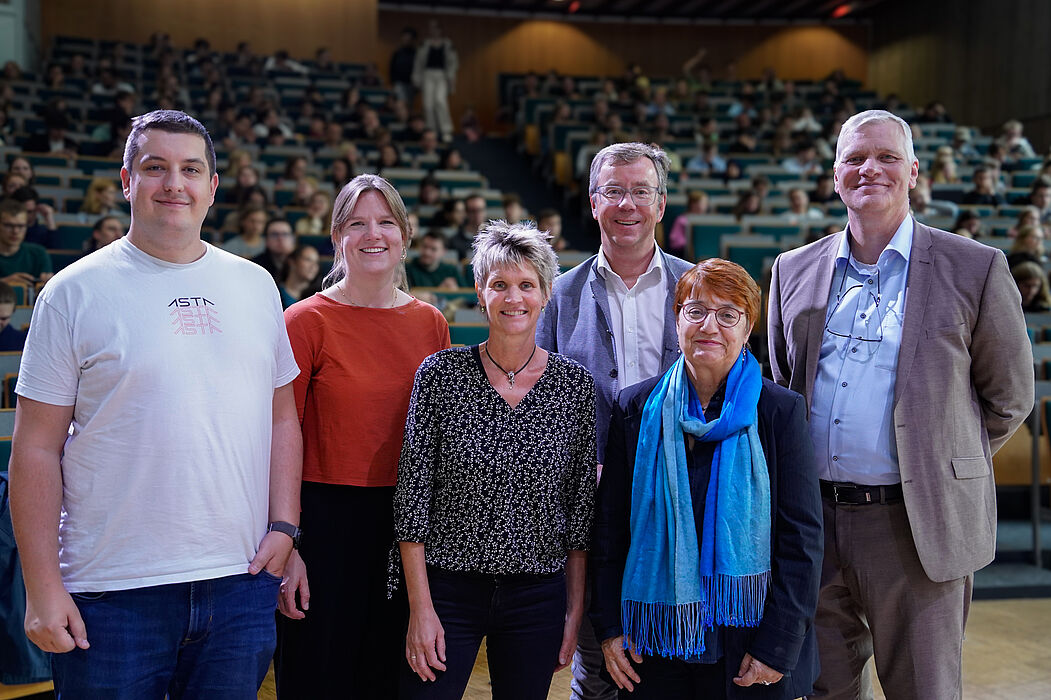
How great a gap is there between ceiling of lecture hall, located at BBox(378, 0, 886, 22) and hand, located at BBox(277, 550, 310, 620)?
1370cm

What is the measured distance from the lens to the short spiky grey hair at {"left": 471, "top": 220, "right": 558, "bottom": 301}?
161 cm

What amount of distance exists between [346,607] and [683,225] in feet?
17.5

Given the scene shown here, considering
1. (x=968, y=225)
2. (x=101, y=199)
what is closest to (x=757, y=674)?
(x=101, y=199)

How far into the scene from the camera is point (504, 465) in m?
1.56

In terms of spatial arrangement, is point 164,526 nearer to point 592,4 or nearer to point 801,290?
point 801,290

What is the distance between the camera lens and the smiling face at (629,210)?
6.27 feet

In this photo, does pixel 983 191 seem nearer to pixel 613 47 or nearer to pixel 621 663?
pixel 621 663

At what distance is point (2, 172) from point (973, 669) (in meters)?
6.47

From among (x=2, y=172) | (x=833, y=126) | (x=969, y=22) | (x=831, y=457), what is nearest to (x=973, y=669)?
(x=831, y=457)

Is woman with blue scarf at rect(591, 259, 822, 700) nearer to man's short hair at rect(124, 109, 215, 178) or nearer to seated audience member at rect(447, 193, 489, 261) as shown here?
man's short hair at rect(124, 109, 215, 178)

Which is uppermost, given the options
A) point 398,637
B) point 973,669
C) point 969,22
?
point 969,22

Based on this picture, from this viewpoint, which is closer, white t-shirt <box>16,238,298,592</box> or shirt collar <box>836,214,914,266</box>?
white t-shirt <box>16,238,298,592</box>

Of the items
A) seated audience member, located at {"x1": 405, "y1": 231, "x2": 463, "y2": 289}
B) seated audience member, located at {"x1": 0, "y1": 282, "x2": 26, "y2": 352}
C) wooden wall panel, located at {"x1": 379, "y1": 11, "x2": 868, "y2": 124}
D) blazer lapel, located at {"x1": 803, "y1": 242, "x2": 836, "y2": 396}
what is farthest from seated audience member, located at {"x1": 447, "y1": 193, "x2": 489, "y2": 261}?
wooden wall panel, located at {"x1": 379, "y1": 11, "x2": 868, "y2": 124}

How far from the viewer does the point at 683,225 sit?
261 inches
